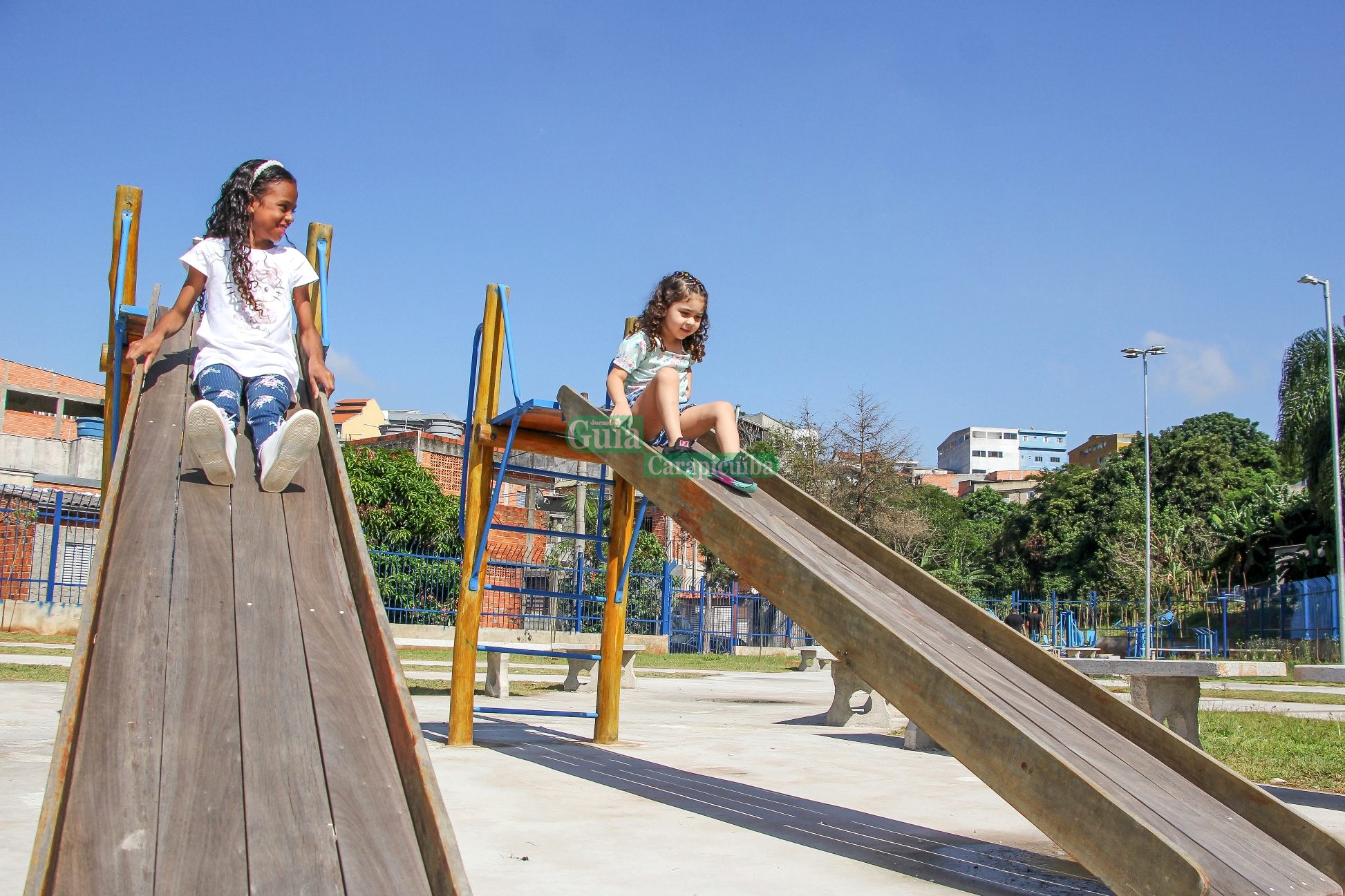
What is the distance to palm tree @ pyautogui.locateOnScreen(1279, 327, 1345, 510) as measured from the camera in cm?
2623

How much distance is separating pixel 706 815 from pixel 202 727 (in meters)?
2.18

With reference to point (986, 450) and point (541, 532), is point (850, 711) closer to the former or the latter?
point (541, 532)

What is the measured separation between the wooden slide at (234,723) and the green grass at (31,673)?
6.49 m

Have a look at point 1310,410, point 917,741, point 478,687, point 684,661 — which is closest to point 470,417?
point 917,741

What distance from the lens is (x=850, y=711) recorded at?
28.4ft

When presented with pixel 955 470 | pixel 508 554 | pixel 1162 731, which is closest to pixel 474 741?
pixel 1162 731

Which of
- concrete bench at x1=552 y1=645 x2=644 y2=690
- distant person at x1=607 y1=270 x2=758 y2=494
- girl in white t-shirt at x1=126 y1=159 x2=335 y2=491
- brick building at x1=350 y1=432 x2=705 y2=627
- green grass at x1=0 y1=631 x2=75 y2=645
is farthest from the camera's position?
brick building at x1=350 y1=432 x2=705 y2=627

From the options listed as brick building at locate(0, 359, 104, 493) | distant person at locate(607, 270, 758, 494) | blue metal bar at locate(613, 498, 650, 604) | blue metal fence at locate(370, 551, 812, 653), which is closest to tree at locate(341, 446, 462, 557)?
blue metal fence at locate(370, 551, 812, 653)

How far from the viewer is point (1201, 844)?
2771 millimetres

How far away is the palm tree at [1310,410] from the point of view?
26234mm

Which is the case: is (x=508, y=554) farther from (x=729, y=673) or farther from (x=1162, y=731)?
(x=1162, y=731)

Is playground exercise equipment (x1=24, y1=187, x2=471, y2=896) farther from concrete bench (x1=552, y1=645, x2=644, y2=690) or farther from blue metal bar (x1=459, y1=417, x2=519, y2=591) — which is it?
concrete bench (x1=552, y1=645, x2=644, y2=690)

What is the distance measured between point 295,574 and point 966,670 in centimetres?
224

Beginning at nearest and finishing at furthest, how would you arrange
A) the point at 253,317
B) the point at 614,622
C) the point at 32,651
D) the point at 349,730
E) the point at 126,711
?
1. the point at 126,711
2. the point at 349,730
3. the point at 253,317
4. the point at 614,622
5. the point at 32,651
